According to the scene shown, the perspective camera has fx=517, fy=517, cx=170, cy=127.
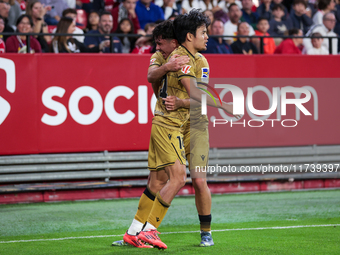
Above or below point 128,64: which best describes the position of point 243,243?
below

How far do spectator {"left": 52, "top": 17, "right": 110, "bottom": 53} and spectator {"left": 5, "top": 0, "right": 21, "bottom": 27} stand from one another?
1234 millimetres

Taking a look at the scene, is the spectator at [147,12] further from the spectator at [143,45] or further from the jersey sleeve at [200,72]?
the jersey sleeve at [200,72]

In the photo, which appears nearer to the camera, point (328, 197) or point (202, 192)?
point (202, 192)

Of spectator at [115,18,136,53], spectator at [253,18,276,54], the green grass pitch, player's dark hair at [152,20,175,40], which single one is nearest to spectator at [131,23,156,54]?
spectator at [115,18,136,53]

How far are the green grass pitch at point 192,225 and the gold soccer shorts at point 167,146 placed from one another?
881 millimetres

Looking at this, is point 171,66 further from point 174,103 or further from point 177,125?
point 177,125

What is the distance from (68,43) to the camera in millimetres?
9844

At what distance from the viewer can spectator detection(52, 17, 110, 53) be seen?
9.75 m

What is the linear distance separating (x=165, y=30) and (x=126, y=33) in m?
5.21

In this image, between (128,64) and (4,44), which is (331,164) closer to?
(128,64)

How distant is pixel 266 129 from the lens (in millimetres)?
10500

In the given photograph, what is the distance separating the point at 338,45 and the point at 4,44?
7.02 metres

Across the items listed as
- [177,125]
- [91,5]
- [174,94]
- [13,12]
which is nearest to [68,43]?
[13,12]

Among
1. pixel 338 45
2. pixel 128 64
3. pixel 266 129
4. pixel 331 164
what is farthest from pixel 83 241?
pixel 338 45
